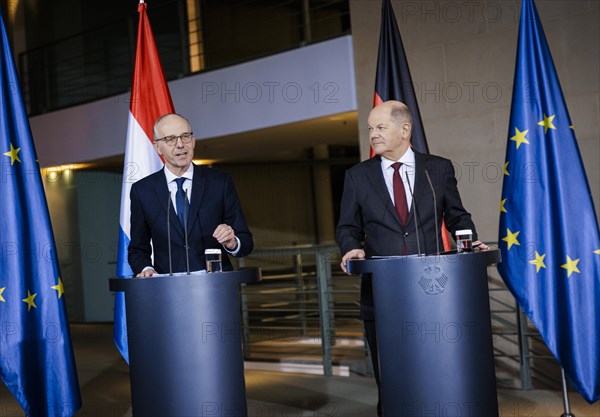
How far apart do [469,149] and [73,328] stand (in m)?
7.21

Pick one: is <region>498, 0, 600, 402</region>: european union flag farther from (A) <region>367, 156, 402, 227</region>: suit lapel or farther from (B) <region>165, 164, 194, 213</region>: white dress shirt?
(B) <region>165, 164, 194, 213</region>: white dress shirt

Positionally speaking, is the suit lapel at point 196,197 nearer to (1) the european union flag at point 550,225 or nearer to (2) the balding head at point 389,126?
(2) the balding head at point 389,126

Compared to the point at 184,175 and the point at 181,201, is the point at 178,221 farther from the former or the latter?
the point at 184,175

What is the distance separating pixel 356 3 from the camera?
263 inches

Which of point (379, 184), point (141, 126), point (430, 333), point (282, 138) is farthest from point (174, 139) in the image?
point (282, 138)

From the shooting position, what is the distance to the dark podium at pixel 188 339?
Answer: 2.64 m

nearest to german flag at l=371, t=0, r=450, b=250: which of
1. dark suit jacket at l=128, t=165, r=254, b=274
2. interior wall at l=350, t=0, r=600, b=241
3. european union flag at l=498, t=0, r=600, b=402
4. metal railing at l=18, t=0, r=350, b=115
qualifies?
european union flag at l=498, t=0, r=600, b=402

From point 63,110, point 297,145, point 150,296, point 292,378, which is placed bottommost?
point 292,378

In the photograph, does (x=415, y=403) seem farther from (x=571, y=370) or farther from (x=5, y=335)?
(x=5, y=335)

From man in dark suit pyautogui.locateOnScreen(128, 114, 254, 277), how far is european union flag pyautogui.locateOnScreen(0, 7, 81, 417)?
3.07 ft

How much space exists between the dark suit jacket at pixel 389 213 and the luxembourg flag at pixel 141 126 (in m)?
1.68

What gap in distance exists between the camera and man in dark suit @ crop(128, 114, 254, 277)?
10.5 feet

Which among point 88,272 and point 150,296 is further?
point 88,272

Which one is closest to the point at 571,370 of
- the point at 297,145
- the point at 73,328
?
the point at 297,145
